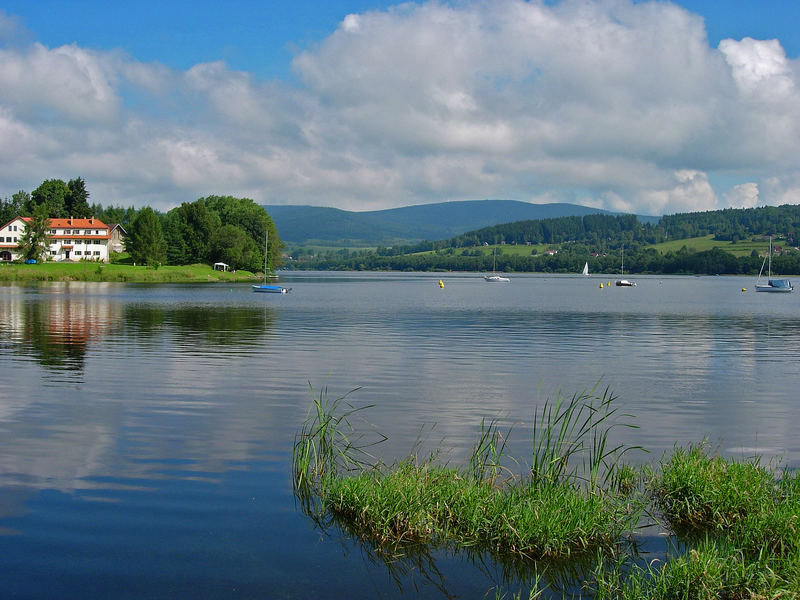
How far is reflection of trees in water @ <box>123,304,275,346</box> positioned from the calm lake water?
1.94 feet

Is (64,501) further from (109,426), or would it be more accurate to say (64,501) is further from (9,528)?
(109,426)

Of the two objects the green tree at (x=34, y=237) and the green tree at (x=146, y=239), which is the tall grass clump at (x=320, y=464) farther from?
the green tree at (x=146, y=239)

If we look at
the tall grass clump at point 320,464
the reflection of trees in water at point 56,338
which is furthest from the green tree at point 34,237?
the tall grass clump at point 320,464

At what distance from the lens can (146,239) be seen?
16062 cm

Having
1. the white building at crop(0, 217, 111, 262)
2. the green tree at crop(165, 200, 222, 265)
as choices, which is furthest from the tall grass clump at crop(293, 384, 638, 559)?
the white building at crop(0, 217, 111, 262)

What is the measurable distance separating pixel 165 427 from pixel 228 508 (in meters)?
6.95

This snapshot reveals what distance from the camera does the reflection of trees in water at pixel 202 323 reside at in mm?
43834

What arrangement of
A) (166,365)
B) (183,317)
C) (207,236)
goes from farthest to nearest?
1. (207,236)
2. (183,317)
3. (166,365)

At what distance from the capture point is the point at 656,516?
41.3ft

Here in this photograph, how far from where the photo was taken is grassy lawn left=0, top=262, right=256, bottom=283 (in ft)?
440

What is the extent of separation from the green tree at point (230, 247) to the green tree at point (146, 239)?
42.7ft

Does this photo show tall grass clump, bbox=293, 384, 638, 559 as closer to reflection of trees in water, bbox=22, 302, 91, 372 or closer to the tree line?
reflection of trees in water, bbox=22, 302, 91, 372

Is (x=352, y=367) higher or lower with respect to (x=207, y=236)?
lower

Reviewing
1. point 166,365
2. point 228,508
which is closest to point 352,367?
point 166,365
